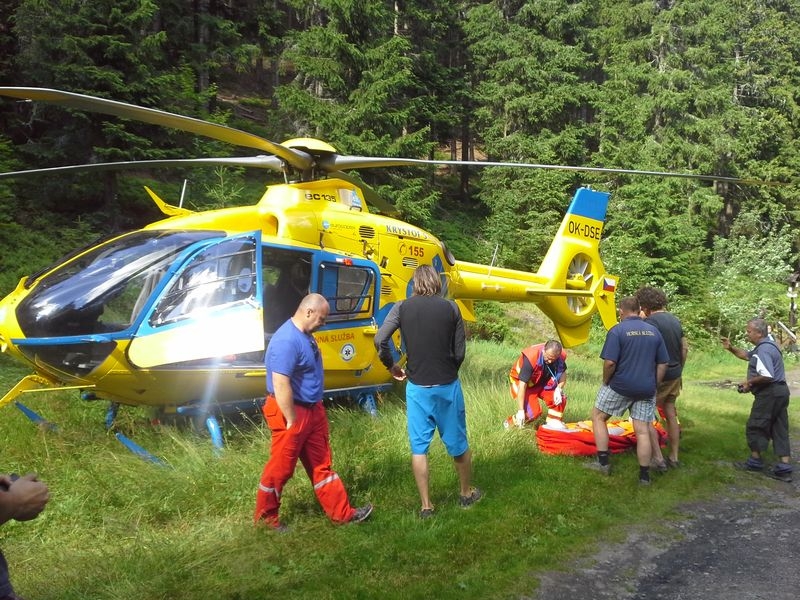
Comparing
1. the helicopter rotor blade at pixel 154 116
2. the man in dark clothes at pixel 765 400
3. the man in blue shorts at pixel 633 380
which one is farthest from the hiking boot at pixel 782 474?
the helicopter rotor blade at pixel 154 116

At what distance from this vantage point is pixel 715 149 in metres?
28.2

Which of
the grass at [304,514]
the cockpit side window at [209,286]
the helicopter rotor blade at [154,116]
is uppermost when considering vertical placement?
the helicopter rotor blade at [154,116]

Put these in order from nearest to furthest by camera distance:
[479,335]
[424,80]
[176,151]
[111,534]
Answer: [111,534]
[176,151]
[479,335]
[424,80]

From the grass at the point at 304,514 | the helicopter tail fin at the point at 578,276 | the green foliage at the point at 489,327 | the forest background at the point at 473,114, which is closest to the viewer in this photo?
the grass at the point at 304,514

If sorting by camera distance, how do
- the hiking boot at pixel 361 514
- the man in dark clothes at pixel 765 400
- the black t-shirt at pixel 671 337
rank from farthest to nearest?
the black t-shirt at pixel 671 337, the man in dark clothes at pixel 765 400, the hiking boot at pixel 361 514

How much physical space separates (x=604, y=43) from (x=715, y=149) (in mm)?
8270


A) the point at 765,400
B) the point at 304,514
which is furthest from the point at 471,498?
the point at 765,400

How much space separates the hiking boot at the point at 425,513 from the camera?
4.42m

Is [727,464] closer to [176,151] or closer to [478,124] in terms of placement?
[176,151]

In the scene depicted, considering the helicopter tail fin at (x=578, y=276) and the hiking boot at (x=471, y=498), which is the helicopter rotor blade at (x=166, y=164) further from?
the helicopter tail fin at (x=578, y=276)

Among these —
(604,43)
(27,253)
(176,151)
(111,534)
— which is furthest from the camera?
(604,43)

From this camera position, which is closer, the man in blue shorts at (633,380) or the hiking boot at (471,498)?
the hiking boot at (471,498)

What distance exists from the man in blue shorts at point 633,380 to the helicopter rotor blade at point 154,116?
12.6 ft

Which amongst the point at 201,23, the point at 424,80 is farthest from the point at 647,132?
the point at 201,23
